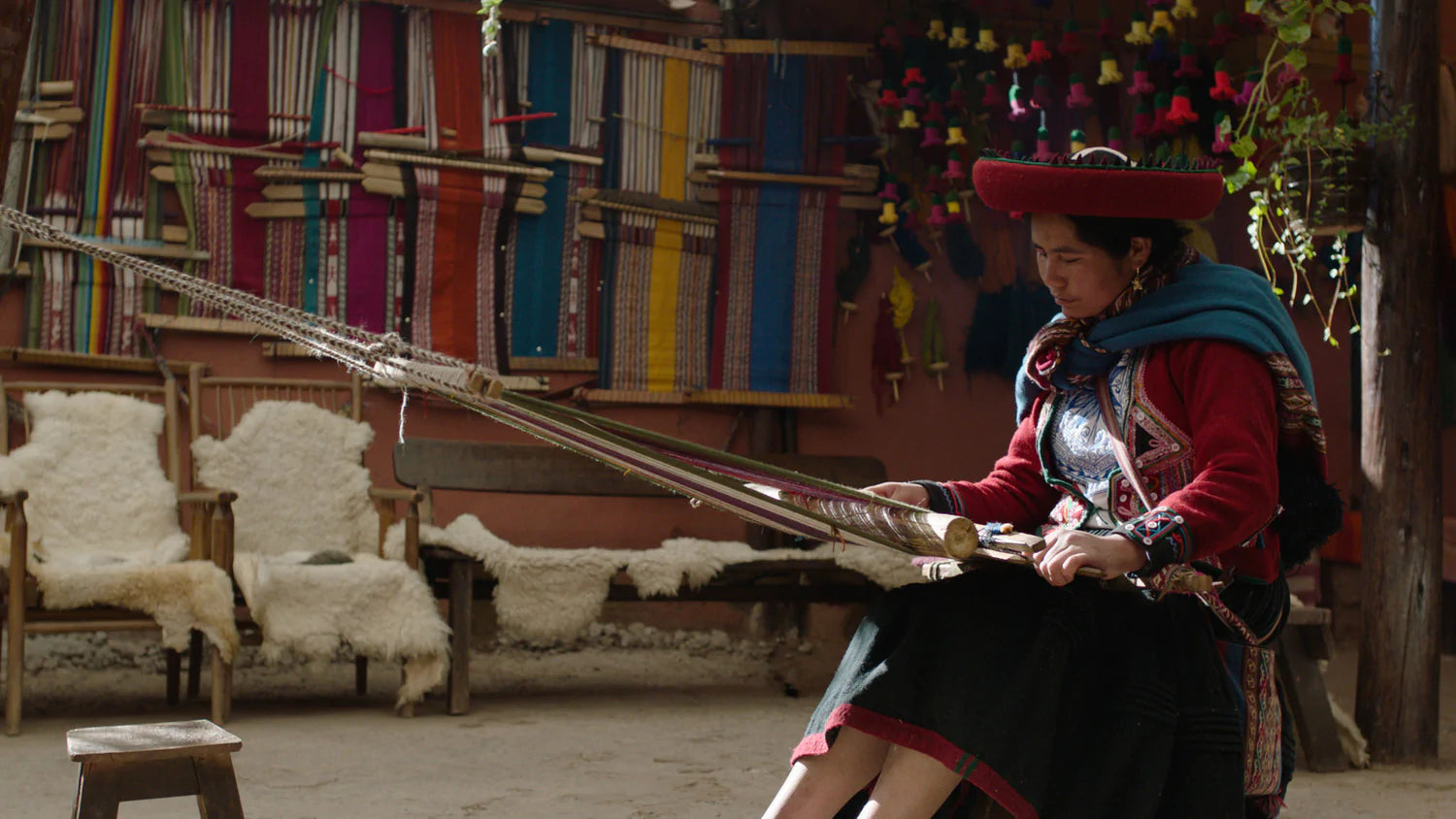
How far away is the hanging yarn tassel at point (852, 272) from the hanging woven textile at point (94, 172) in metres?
2.70

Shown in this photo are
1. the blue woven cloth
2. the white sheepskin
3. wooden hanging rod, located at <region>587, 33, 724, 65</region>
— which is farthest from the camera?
wooden hanging rod, located at <region>587, 33, 724, 65</region>

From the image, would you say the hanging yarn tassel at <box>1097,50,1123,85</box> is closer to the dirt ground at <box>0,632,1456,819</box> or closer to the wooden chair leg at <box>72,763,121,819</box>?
the dirt ground at <box>0,632,1456,819</box>

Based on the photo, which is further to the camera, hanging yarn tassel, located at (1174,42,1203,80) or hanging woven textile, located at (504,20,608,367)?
hanging woven textile, located at (504,20,608,367)

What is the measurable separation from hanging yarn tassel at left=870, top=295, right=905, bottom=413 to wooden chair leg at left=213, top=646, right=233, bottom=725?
9.52 ft

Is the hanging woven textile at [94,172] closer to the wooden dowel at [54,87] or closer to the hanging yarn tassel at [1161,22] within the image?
the wooden dowel at [54,87]

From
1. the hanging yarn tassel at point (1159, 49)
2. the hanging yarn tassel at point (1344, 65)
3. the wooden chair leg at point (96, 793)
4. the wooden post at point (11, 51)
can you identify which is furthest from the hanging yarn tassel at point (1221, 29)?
the wooden chair leg at point (96, 793)

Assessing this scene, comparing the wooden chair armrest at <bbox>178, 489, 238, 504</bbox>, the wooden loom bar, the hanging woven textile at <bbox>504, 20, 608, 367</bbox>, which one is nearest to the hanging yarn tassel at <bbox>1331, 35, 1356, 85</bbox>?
the hanging woven textile at <bbox>504, 20, 608, 367</bbox>

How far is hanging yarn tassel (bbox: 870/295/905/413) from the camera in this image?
620cm

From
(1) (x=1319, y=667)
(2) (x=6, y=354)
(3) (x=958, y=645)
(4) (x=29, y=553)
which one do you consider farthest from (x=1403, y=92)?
(2) (x=6, y=354)

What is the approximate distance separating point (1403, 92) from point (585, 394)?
3.09m

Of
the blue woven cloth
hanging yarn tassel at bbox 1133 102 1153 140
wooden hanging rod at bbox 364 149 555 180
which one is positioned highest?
hanging yarn tassel at bbox 1133 102 1153 140

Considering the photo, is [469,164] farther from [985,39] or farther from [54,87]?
[985,39]

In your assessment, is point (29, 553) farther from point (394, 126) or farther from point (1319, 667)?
point (1319, 667)

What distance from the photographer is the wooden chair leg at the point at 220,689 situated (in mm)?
4422
